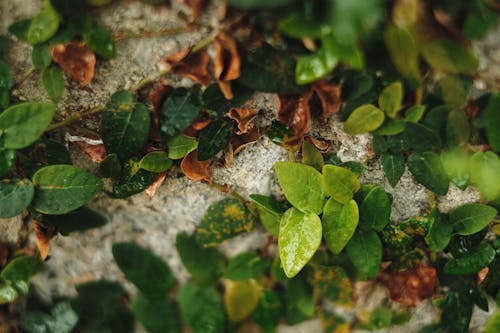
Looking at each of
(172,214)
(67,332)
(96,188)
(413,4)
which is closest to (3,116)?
(96,188)

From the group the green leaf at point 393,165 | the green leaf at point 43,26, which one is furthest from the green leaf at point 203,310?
the green leaf at point 43,26

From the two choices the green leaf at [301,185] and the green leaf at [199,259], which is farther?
the green leaf at [199,259]

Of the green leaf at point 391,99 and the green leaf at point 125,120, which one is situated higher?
the green leaf at point 391,99

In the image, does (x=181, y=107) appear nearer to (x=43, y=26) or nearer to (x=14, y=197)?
(x=43, y=26)

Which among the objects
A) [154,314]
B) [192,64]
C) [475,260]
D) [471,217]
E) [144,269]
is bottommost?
[154,314]

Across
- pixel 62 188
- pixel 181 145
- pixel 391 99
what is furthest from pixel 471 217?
pixel 62 188

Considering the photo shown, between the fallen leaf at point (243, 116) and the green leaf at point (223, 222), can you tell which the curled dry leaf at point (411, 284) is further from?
the fallen leaf at point (243, 116)

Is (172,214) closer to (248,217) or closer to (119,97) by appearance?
(248,217)
